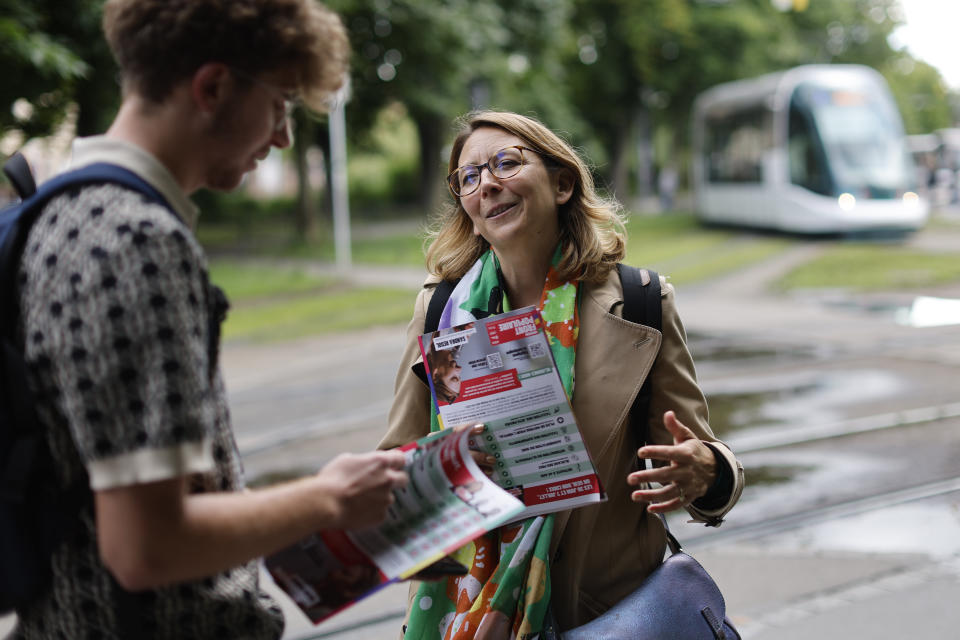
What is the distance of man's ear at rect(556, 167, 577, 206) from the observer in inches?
94.3

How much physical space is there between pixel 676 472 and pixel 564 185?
788 millimetres

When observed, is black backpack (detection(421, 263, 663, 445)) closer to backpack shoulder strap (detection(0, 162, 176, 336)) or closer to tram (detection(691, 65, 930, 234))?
backpack shoulder strap (detection(0, 162, 176, 336))

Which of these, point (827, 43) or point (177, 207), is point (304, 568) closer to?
point (177, 207)

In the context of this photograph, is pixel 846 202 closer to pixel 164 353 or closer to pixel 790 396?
pixel 790 396

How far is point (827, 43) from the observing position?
44.0m

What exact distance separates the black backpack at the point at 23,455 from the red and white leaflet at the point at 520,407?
78 cm

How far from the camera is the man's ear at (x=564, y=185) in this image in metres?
2.39

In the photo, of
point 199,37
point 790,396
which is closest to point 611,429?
point 199,37

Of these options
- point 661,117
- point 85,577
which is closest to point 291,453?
point 85,577

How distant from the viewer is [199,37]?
1.31 m

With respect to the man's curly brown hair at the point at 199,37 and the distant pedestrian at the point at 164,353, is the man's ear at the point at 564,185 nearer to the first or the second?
the distant pedestrian at the point at 164,353

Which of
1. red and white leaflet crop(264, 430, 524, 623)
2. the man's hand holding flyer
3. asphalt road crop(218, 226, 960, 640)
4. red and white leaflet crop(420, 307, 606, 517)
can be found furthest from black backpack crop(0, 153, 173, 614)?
asphalt road crop(218, 226, 960, 640)

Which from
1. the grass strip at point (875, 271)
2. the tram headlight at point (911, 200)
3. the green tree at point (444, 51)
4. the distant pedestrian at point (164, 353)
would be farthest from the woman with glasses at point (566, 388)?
the tram headlight at point (911, 200)

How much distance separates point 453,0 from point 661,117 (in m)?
27.8
